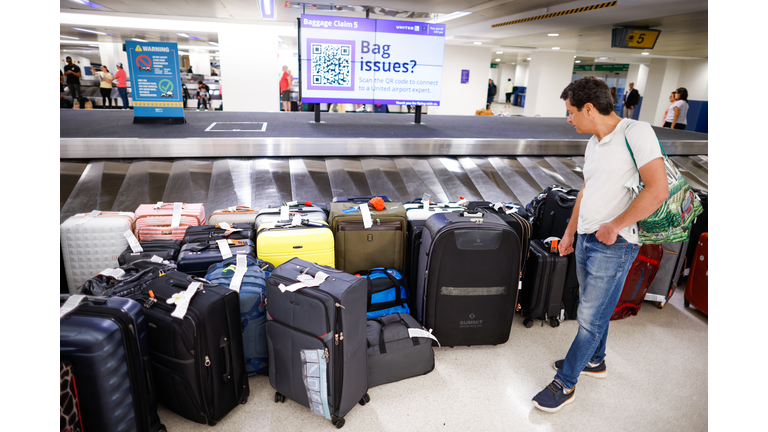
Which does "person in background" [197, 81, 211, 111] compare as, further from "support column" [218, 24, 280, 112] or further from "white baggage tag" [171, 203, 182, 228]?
"white baggage tag" [171, 203, 182, 228]

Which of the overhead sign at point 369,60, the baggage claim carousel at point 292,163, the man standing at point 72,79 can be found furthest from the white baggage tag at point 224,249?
the man standing at point 72,79

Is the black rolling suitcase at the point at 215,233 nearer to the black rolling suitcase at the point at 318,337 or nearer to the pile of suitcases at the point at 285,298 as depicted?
the pile of suitcases at the point at 285,298

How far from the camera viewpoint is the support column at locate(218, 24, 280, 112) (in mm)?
12891

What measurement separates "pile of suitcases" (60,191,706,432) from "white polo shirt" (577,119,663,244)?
619mm

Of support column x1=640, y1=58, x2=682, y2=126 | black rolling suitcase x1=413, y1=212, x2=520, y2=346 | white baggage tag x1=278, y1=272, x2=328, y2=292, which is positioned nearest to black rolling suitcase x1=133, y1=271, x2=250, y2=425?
white baggage tag x1=278, y1=272, x2=328, y2=292

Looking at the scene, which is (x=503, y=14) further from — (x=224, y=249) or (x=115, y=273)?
(x=115, y=273)

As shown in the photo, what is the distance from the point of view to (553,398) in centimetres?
246

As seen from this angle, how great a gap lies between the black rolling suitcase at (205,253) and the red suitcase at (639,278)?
9.68 ft

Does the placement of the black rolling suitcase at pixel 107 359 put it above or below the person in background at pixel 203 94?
below

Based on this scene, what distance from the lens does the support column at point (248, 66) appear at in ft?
42.3

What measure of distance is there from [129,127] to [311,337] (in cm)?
601

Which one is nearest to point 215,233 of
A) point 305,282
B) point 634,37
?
point 305,282

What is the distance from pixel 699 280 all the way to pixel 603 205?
86.9 inches
